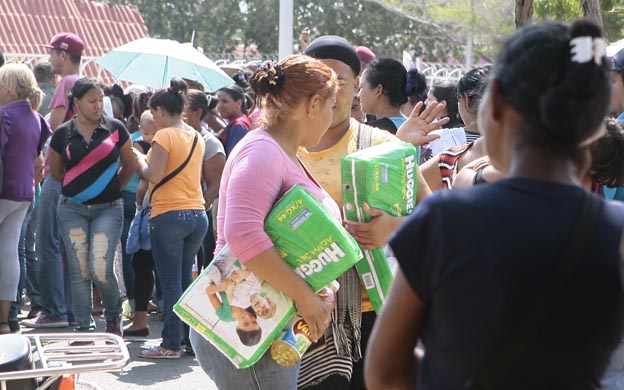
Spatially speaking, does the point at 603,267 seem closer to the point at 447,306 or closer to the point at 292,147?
the point at 447,306

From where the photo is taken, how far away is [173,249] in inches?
281

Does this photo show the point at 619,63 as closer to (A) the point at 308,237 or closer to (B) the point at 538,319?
(A) the point at 308,237

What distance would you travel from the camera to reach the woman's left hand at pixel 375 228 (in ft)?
11.6

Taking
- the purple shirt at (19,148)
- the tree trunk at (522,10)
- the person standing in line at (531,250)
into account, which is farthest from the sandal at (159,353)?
the person standing in line at (531,250)

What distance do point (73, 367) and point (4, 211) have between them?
13.9 feet

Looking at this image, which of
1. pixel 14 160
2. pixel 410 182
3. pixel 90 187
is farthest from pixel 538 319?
pixel 14 160

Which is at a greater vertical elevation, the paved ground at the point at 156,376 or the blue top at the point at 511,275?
the blue top at the point at 511,275

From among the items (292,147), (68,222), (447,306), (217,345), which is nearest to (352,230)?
(292,147)

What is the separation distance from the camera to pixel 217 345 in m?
3.15

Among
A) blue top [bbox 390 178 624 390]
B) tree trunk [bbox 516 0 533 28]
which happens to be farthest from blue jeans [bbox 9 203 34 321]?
blue top [bbox 390 178 624 390]

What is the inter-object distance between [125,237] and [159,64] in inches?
73.5

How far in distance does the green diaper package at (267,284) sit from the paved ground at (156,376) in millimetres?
3589

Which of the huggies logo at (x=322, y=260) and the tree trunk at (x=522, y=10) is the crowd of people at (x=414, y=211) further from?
the tree trunk at (x=522, y=10)

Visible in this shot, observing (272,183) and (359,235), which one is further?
(359,235)
